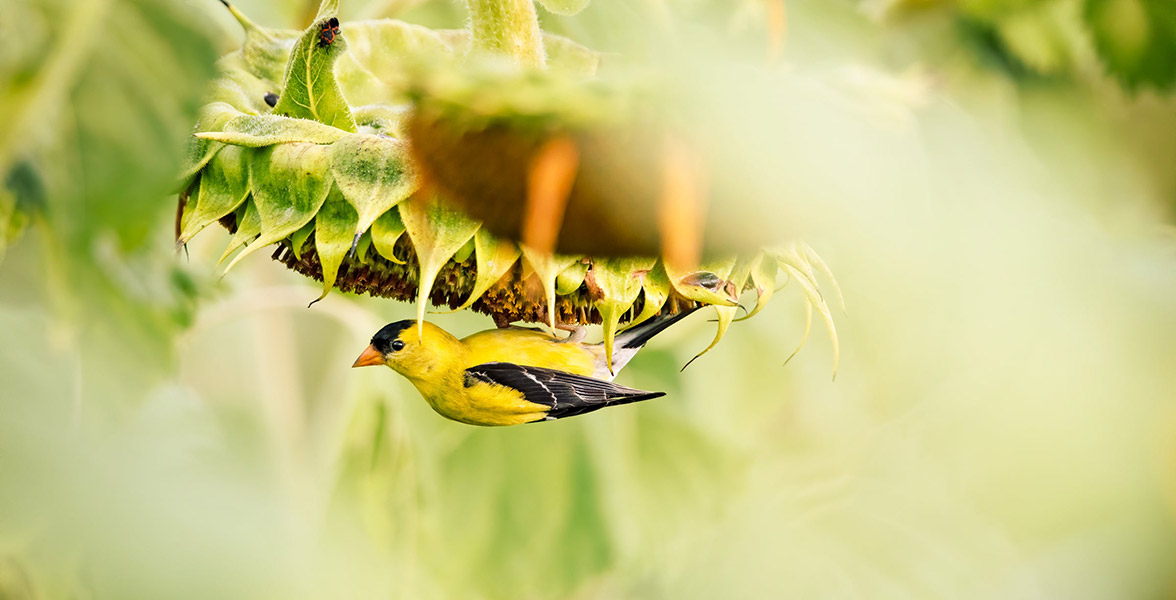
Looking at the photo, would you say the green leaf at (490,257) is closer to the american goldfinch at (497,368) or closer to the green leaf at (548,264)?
the green leaf at (548,264)

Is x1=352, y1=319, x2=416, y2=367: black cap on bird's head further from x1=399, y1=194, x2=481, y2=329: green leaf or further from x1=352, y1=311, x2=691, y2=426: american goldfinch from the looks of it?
x1=399, y1=194, x2=481, y2=329: green leaf

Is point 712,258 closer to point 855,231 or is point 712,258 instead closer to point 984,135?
point 855,231

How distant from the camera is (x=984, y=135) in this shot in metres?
0.95

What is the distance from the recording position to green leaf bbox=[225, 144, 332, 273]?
15.4 inches

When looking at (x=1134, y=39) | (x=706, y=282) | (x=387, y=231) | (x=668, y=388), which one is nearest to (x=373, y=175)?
(x=387, y=231)

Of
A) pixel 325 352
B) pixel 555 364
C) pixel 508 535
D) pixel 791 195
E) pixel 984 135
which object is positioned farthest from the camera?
pixel 325 352

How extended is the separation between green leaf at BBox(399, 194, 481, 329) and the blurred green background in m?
0.36

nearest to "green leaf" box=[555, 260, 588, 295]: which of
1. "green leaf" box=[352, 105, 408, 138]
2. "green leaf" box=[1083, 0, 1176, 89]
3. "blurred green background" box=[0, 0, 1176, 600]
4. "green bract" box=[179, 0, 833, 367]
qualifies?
"green bract" box=[179, 0, 833, 367]

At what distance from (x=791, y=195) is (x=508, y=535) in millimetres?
842

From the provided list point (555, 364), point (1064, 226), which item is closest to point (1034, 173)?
point (1064, 226)

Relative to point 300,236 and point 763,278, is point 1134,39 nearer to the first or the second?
point 763,278

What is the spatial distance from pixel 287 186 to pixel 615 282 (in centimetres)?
14

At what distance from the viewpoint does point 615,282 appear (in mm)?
389

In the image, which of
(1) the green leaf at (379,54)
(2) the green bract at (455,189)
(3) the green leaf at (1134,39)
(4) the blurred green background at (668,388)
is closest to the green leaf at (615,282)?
(2) the green bract at (455,189)
